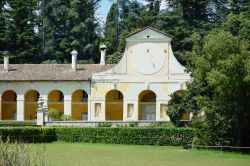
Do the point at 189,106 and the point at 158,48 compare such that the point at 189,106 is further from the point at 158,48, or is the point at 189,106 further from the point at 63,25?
the point at 63,25

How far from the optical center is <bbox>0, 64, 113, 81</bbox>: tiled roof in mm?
57781

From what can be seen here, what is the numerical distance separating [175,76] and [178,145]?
17.1 m

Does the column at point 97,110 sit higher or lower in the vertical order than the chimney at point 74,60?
lower

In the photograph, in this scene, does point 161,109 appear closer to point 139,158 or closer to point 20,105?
point 20,105

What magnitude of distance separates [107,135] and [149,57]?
17.4 meters

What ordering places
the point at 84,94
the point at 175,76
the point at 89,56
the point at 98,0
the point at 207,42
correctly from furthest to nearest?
the point at 98,0, the point at 89,56, the point at 84,94, the point at 175,76, the point at 207,42

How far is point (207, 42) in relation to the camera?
35.8 meters

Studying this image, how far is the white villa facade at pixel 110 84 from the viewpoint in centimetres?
5562

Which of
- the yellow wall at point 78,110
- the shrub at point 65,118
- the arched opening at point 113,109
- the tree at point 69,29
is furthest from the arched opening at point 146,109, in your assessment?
the tree at point 69,29

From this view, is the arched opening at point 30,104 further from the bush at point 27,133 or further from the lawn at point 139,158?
the lawn at point 139,158

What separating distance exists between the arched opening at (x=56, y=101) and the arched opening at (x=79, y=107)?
1.55m

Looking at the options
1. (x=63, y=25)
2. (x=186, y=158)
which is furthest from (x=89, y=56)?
(x=186, y=158)

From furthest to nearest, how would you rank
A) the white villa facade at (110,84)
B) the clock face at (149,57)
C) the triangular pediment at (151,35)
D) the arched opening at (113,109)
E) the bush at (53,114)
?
1. the arched opening at (113,109)
2. the clock face at (149,57)
3. the white villa facade at (110,84)
4. the triangular pediment at (151,35)
5. the bush at (53,114)

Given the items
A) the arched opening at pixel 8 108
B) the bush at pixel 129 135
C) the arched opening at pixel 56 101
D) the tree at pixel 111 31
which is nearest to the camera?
the bush at pixel 129 135
